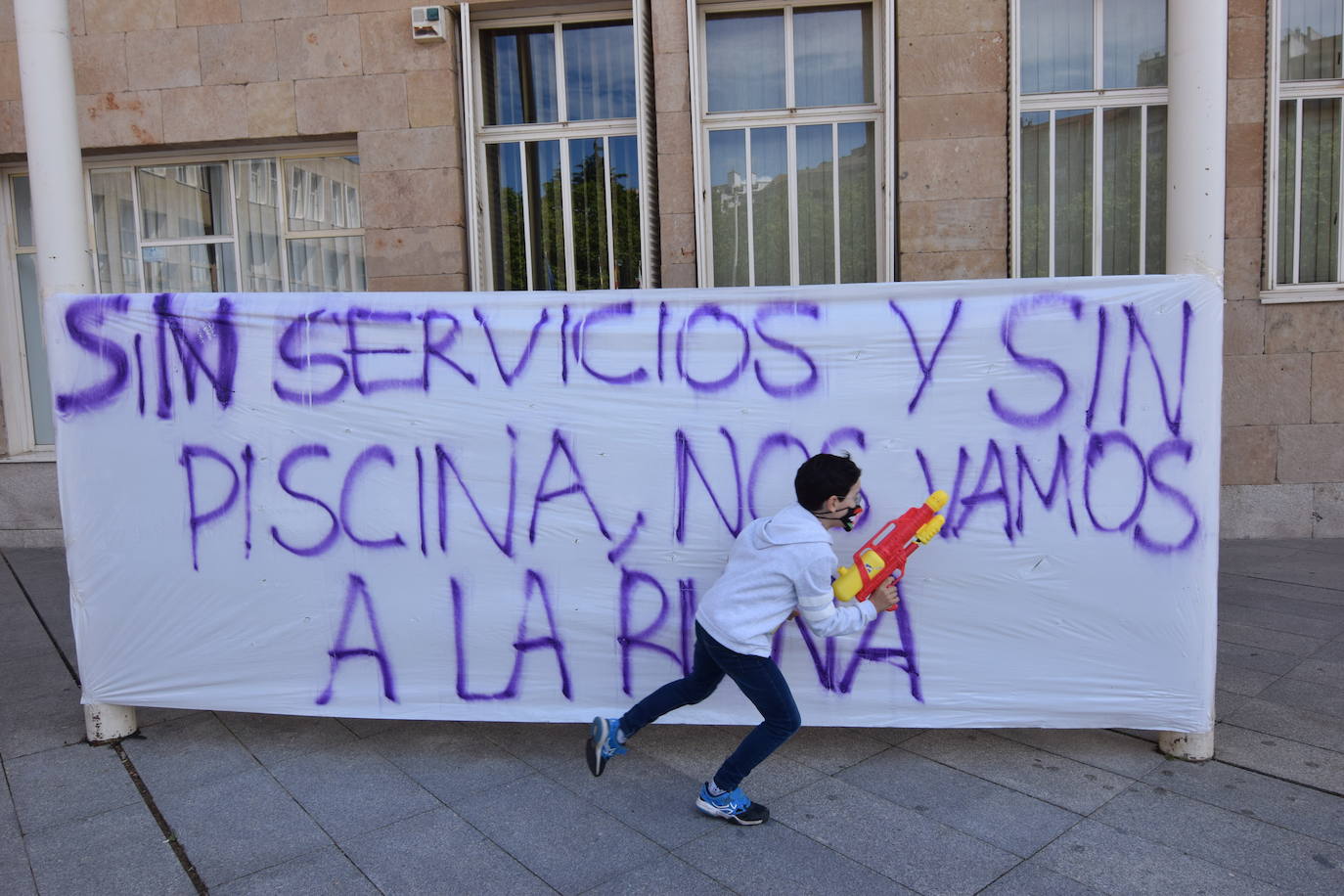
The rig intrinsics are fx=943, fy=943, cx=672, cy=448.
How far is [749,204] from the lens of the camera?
7531 mm

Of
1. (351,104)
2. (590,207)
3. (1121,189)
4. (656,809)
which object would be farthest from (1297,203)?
(351,104)

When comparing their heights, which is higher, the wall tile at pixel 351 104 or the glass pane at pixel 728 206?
the wall tile at pixel 351 104

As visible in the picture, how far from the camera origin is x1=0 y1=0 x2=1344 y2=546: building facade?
23.0 feet

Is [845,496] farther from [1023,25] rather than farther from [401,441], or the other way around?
[1023,25]

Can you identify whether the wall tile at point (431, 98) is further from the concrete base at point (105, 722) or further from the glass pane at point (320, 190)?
the concrete base at point (105, 722)

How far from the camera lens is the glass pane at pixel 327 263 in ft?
26.3

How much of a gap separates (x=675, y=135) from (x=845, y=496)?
15.9 feet

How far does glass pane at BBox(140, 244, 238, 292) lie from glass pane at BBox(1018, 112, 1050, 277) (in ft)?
21.7

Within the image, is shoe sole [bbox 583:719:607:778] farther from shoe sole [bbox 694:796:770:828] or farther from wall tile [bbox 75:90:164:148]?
wall tile [bbox 75:90:164:148]

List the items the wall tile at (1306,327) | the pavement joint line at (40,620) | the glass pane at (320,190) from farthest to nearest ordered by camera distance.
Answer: the glass pane at (320,190) → the wall tile at (1306,327) → the pavement joint line at (40,620)

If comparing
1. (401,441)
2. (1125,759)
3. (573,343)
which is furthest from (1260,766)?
(401,441)

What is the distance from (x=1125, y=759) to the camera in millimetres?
3574

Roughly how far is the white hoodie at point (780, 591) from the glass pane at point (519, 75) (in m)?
5.61

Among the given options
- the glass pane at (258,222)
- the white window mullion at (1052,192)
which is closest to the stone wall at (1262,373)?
the white window mullion at (1052,192)
